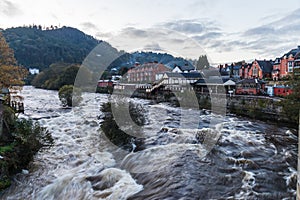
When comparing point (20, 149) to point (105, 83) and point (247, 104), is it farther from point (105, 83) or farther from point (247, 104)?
point (105, 83)

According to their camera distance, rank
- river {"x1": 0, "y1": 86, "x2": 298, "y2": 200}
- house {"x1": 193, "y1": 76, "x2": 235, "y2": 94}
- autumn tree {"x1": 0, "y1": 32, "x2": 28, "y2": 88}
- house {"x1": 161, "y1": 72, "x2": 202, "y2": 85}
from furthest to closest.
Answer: house {"x1": 161, "y1": 72, "x2": 202, "y2": 85}
house {"x1": 193, "y1": 76, "x2": 235, "y2": 94}
autumn tree {"x1": 0, "y1": 32, "x2": 28, "y2": 88}
river {"x1": 0, "y1": 86, "x2": 298, "y2": 200}

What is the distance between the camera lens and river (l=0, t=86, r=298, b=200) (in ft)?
A: 25.8

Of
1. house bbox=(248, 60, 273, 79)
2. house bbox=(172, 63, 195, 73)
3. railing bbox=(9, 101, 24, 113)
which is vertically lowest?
railing bbox=(9, 101, 24, 113)

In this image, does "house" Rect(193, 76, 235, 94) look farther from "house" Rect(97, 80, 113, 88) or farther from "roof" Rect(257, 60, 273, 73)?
"house" Rect(97, 80, 113, 88)

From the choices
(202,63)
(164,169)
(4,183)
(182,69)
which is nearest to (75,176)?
(4,183)

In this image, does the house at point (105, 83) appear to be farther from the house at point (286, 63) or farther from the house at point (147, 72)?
the house at point (286, 63)

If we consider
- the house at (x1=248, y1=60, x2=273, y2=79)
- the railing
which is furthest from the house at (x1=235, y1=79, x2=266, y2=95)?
the railing

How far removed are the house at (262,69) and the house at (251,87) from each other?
40.4 feet

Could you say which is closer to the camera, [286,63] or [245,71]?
[286,63]

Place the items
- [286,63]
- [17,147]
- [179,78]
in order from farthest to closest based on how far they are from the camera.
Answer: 1. [179,78]
2. [286,63]
3. [17,147]

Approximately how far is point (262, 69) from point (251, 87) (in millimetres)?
14294

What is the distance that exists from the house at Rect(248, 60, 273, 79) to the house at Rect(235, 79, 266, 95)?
12324mm

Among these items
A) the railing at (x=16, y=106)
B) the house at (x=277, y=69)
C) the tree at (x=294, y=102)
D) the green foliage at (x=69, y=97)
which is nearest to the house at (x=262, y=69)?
the house at (x=277, y=69)

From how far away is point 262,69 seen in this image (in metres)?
45.0
